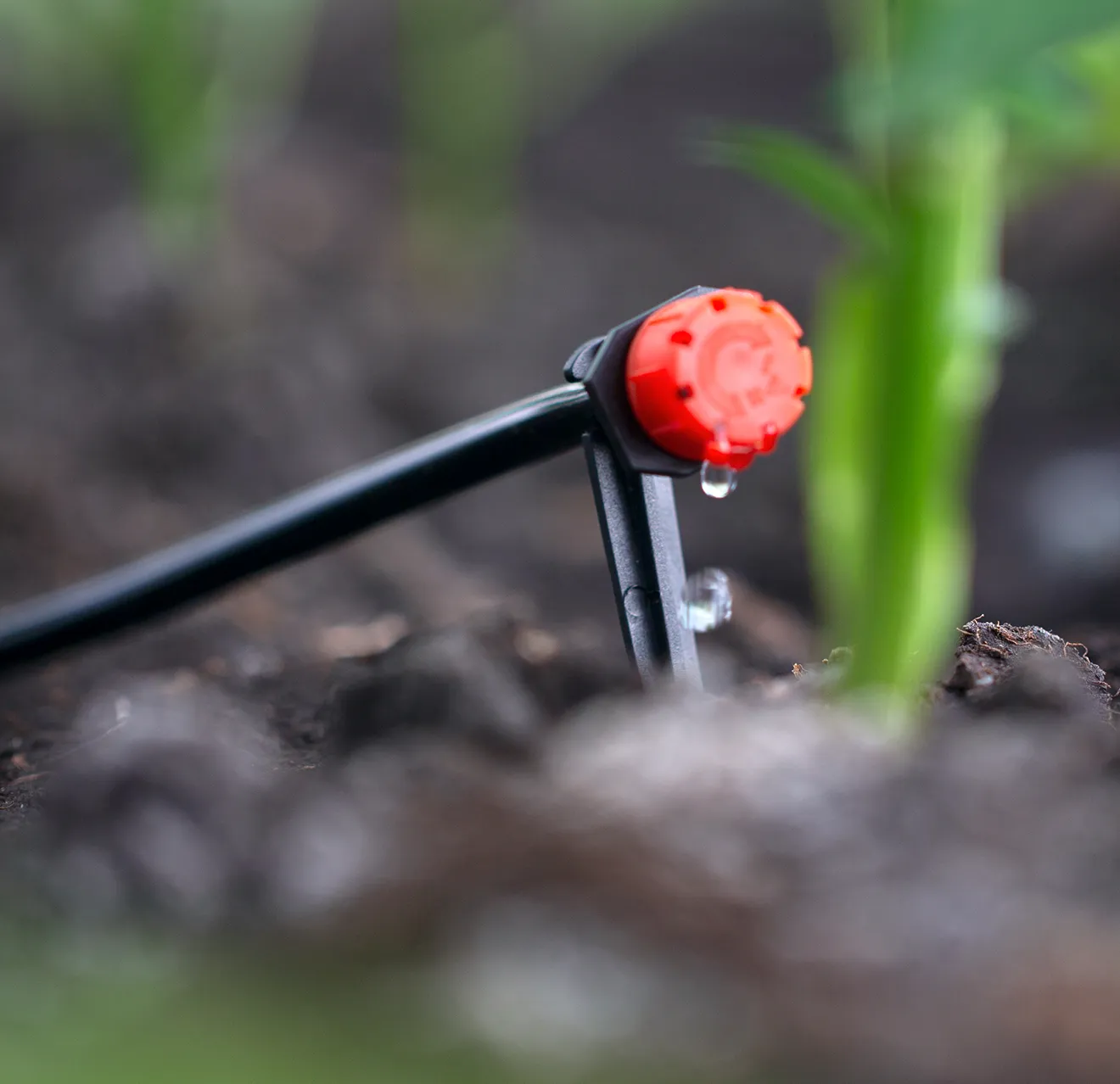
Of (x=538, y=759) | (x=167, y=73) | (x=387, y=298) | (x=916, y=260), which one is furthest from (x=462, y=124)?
(x=538, y=759)

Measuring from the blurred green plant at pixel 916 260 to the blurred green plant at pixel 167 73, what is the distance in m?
0.97

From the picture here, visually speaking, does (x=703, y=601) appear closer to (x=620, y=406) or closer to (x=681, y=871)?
(x=620, y=406)

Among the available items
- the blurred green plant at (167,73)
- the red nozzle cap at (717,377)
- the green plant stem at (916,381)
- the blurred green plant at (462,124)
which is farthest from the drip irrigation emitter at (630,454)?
the blurred green plant at (462,124)

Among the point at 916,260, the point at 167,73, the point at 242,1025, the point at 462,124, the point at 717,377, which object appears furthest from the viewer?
the point at 462,124

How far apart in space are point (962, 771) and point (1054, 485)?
1330 millimetres

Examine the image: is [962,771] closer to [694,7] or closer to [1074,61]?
[1074,61]

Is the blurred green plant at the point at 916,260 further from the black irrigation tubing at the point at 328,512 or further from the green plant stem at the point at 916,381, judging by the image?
the black irrigation tubing at the point at 328,512

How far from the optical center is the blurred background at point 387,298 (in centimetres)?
130

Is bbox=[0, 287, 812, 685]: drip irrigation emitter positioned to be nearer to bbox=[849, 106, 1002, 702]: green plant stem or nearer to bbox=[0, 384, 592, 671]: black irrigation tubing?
bbox=[0, 384, 592, 671]: black irrigation tubing

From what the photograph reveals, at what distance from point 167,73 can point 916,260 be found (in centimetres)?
113

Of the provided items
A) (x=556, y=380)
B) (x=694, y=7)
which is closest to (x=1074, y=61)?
(x=556, y=380)

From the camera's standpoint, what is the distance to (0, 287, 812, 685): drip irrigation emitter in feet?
1.27

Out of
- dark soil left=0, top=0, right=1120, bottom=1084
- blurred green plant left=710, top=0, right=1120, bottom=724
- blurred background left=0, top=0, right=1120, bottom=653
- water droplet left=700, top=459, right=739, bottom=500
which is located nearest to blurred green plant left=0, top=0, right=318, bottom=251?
blurred background left=0, top=0, right=1120, bottom=653

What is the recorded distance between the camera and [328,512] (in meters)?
0.42
